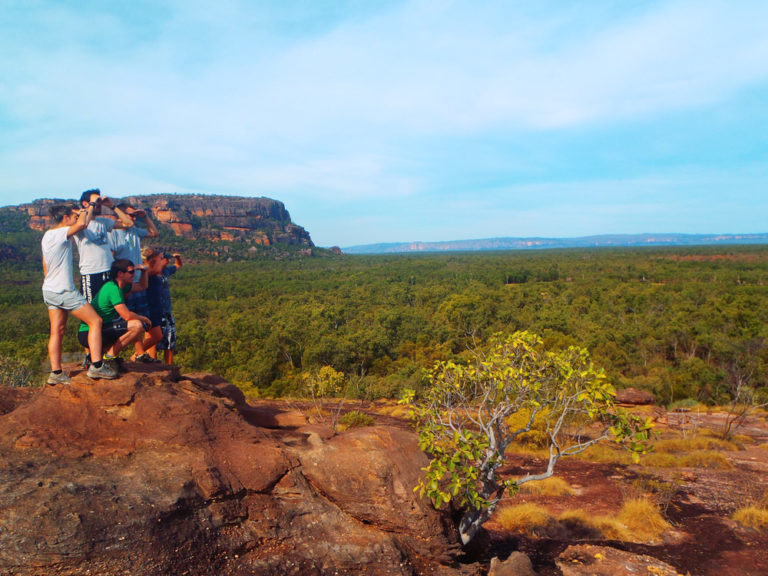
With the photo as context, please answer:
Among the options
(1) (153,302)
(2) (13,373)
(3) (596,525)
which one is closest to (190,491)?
(1) (153,302)

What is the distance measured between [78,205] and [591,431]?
62.5 feet

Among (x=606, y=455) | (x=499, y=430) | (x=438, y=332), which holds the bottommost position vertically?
(x=606, y=455)

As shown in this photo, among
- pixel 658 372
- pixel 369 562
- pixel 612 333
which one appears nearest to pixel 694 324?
pixel 612 333

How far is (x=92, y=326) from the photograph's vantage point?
4.79m

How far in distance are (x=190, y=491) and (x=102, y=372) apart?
5.35ft

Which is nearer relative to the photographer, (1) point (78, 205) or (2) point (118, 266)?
(1) point (78, 205)

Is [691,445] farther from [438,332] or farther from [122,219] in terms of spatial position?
[438,332]

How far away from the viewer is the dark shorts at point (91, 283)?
16.7 ft

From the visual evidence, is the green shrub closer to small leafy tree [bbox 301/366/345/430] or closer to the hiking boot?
small leafy tree [bbox 301/366/345/430]

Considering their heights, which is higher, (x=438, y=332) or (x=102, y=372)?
(x=102, y=372)

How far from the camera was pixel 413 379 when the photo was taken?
24.7m

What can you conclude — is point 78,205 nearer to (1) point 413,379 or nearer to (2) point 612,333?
(1) point 413,379

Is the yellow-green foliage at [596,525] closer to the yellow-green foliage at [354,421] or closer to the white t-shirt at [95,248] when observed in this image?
the yellow-green foliage at [354,421]

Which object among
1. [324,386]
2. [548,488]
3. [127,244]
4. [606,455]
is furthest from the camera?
[324,386]
